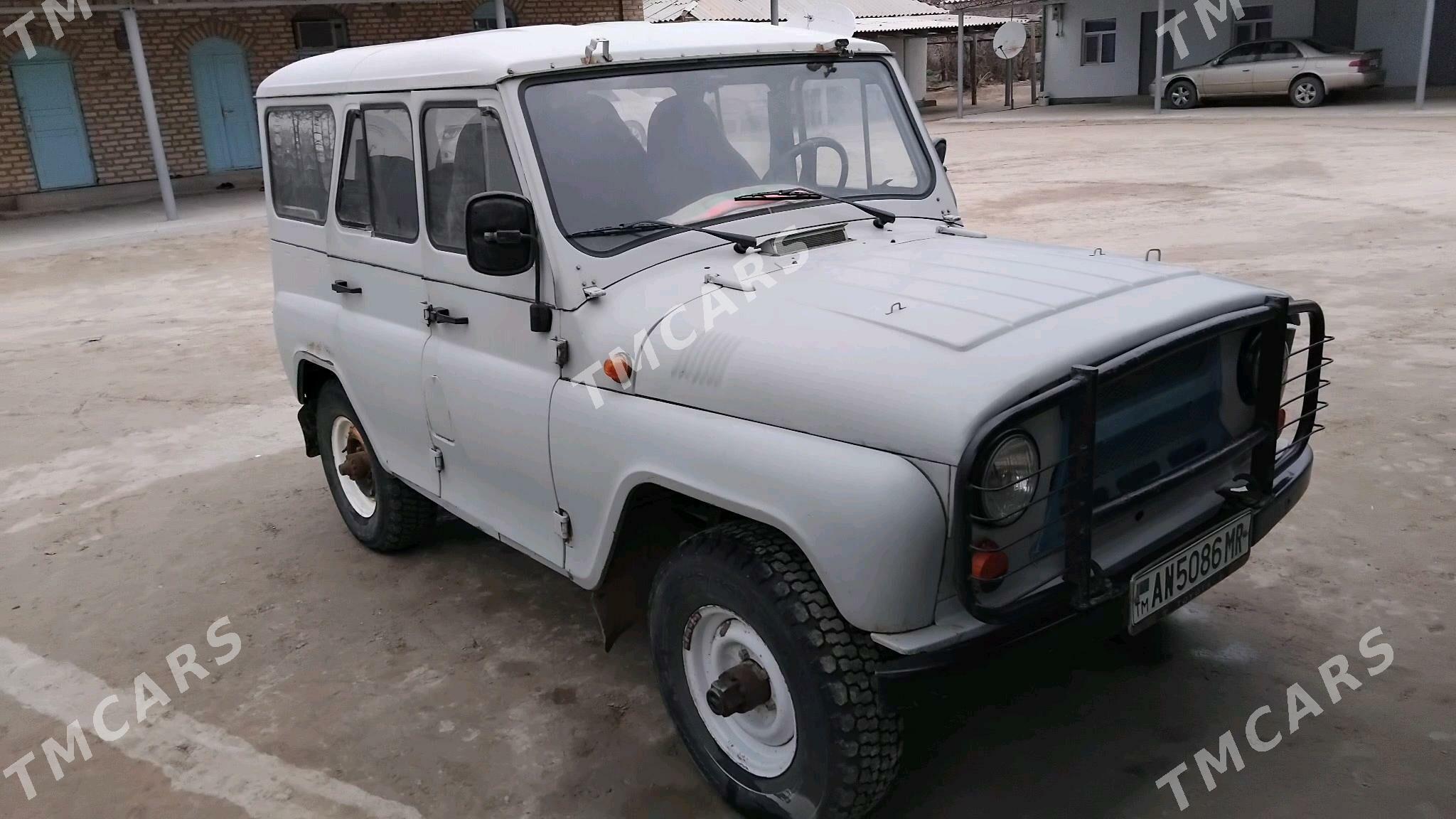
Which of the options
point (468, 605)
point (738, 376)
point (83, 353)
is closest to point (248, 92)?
point (83, 353)

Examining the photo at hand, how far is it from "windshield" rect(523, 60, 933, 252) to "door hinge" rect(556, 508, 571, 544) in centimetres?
81

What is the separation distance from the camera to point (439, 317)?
390 centimetres

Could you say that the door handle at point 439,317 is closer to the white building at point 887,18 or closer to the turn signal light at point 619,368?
the turn signal light at point 619,368

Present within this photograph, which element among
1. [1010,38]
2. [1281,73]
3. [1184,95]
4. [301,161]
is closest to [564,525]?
[301,161]

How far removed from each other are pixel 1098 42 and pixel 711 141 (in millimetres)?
28687

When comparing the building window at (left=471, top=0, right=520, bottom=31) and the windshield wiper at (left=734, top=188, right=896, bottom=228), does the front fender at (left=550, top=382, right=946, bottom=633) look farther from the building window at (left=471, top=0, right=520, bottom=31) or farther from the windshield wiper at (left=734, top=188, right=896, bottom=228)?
the building window at (left=471, top=0, right=520, bottom=31)

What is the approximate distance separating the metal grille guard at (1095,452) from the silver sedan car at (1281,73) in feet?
76.4

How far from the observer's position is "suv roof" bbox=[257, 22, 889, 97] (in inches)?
138

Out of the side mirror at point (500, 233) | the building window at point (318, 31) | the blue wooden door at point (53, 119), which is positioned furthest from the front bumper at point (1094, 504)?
the building window at point (318, 31)

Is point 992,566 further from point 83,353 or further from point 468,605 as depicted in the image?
point 83,353

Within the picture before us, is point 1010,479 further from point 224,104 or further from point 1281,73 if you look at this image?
point 1281,73

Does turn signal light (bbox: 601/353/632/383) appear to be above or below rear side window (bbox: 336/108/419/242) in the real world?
below

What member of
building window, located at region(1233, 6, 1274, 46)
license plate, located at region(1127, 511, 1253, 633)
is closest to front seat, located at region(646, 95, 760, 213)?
license plate, located at region(1127, 511, 1253, 633)

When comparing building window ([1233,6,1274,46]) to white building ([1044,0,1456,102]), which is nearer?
white building ([1044,0,1456,102])
